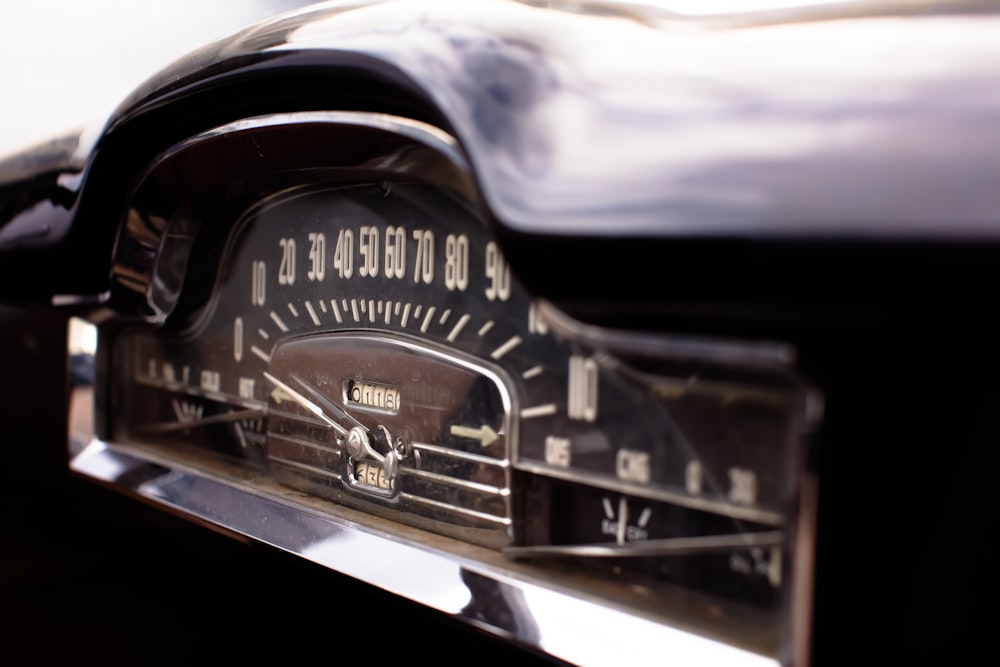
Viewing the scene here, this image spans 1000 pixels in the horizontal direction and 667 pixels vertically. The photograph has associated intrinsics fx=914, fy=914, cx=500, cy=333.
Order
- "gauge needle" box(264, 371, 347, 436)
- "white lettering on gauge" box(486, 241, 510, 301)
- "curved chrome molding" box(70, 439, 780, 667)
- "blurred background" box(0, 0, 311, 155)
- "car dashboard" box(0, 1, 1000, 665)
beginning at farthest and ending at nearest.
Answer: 1. "blurred background" box(0, 0, 311, 155)
2. "gauge needle" box(264, 371, 347, 436)
3. "white lettering on gauge" box(486, 241, 510, 301)
4. "curved chrome molding" box(70, 439, 780, 667)
5. "car dashboard" box(0, 1, 1000, 665)

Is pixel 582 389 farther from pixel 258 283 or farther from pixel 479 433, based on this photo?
pixel 258 283

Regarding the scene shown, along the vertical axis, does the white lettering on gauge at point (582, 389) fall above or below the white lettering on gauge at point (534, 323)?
below

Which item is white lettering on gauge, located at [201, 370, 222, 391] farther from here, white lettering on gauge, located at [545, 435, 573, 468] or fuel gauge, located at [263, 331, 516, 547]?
white lettering on gauge, located at [545, 435, 573, 468]

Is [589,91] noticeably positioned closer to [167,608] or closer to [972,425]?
[972,425]

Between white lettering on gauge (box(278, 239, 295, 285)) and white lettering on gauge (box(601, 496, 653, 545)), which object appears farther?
white lettering on gauge (box(278, 239, 295, 285))

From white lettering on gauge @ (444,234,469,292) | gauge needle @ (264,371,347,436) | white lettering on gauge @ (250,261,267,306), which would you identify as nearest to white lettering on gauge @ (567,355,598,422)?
white lettering on gauge @ (444,234,469,292)

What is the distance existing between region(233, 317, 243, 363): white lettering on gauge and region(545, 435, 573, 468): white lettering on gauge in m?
0.34

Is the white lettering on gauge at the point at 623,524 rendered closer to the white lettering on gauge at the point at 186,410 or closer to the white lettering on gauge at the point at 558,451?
the white lettering on gauge at the point at 558,451

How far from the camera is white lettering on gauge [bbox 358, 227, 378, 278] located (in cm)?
62

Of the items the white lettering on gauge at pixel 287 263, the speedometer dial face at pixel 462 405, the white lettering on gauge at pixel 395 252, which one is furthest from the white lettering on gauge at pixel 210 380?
the white lettering on gauge at pixel 395 252

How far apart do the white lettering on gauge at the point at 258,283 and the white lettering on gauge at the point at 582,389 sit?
333 mm

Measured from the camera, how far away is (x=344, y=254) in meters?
0.65

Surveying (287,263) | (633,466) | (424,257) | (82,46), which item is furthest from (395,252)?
(82,46)

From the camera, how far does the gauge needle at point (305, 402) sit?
2.10 ft
